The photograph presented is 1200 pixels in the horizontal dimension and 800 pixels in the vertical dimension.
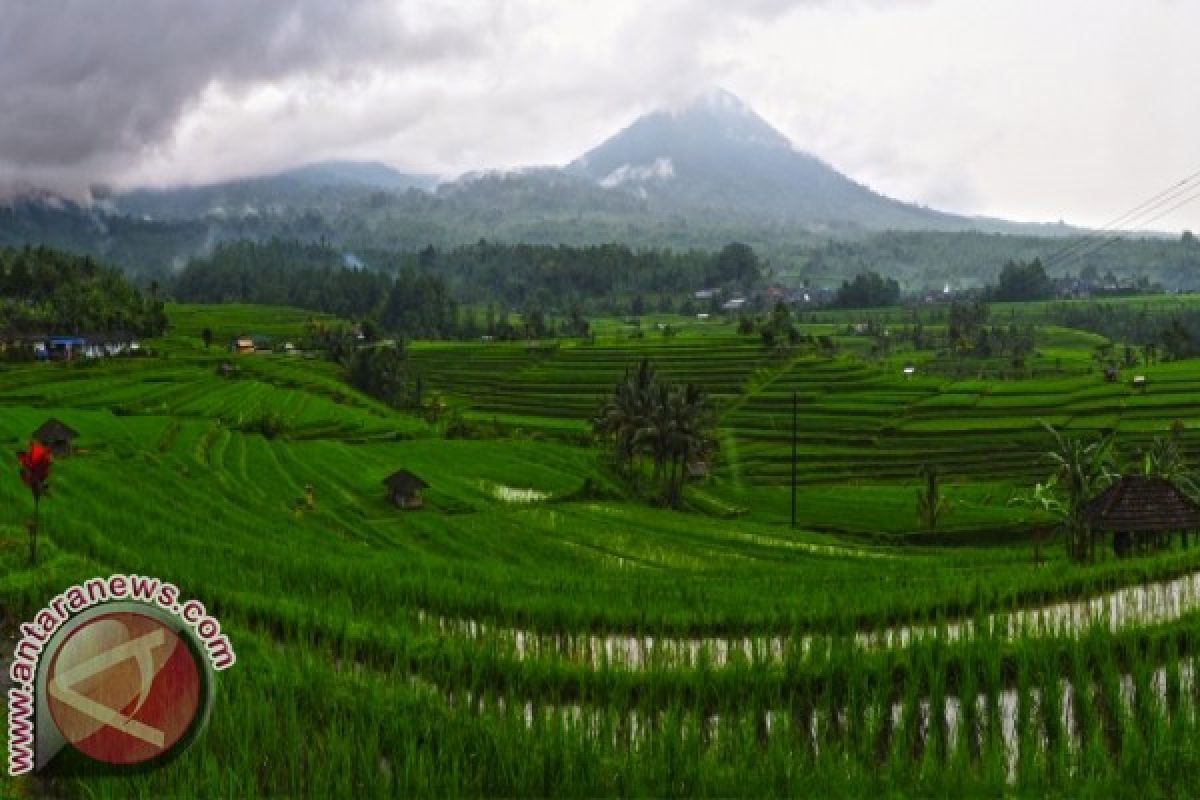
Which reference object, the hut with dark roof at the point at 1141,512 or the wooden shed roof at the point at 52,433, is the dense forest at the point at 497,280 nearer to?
the wooden shed roof at the point at 52,433

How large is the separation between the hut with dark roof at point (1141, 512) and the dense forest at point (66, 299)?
6912cm

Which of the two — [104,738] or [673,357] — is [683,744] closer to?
[104,738]

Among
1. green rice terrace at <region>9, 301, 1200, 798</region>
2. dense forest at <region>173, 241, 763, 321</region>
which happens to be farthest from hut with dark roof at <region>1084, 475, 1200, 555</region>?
dense forest at <region>173, 241, 763, 321</region>

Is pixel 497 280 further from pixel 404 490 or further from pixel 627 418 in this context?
pixel 404 490

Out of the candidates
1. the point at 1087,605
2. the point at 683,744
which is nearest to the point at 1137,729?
the point at 683,744

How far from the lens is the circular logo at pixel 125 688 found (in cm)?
467

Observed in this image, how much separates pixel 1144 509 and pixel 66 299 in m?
75.9

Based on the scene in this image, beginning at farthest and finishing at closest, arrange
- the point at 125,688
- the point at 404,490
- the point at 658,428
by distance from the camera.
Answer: the point at 658,428 < the point at 404,490 < the point at 125,688

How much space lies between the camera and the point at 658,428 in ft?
124

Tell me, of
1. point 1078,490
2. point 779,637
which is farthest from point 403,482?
point 779,637

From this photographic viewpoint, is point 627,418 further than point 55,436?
Yes

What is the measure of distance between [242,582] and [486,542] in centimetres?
1329

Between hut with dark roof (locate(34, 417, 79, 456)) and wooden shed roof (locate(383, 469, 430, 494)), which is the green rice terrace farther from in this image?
wooden shed roof (locate(383, 469, 430, 494))

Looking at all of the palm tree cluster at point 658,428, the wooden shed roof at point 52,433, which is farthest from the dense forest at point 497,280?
the wooden shed roof at point 52,433
